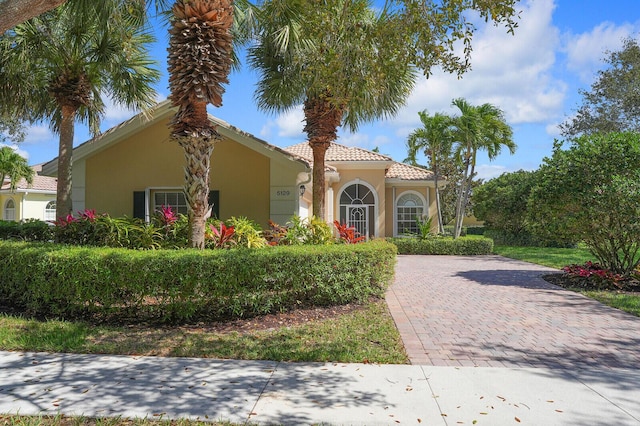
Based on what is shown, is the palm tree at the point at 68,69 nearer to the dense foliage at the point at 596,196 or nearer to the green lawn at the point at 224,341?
the green lawn at the point at 224,341

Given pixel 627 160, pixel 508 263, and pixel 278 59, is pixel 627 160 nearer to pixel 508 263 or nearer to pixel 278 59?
pixel 508 263

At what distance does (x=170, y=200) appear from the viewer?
13.1 metres

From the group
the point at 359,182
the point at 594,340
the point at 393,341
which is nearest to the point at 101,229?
the point at 393,341

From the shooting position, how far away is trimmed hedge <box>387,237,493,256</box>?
21250 mm

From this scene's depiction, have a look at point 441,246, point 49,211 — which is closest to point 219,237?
point 441,246

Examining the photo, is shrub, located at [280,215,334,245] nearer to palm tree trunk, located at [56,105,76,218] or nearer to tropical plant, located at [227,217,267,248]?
tropical plant, located at [227,217,267,248]

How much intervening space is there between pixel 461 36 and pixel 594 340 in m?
4.79

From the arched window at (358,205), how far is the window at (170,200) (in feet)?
33.5

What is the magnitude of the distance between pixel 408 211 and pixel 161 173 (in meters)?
14.4

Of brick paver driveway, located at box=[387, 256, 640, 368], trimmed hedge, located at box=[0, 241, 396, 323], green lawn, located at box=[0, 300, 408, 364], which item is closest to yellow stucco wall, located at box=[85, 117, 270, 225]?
brick paver driveway, located at box=[387, 256, 640, 368]

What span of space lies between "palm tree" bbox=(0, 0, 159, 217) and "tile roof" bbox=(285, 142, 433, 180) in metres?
9.10

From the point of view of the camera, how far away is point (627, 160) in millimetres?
10383

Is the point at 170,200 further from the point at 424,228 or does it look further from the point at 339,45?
the point at 424,228

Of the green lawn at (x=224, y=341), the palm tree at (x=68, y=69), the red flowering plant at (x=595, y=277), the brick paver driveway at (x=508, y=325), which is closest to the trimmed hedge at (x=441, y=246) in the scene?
the brick paver driveway at (x=508, y=325)
